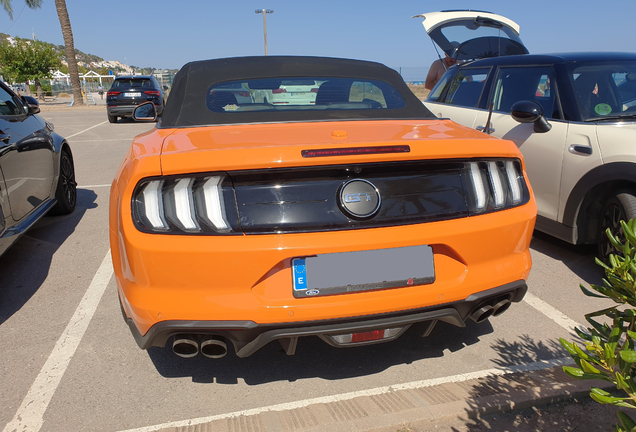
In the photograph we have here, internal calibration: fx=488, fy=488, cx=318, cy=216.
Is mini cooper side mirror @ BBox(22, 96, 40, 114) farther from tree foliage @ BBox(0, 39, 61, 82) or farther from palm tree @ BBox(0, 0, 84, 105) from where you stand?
tree foliage @ BBox(0, 39, 61, 82)

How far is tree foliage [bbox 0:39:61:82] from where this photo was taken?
4262 centimetres

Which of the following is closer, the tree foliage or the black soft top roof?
the black soft top roof

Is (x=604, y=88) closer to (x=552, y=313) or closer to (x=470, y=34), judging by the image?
(x=552, y=313)

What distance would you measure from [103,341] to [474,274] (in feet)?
6.88

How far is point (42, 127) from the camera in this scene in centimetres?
Answer: 485

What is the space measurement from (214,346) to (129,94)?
16800mm

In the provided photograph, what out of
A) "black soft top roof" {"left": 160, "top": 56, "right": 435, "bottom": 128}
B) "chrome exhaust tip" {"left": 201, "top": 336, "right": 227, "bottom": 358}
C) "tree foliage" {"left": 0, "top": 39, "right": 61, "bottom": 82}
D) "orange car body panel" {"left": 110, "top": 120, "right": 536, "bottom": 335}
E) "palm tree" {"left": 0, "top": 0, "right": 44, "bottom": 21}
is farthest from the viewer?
"tree foliage" {"left": 0, "top": 39, "right": 61, "bottom": 82}

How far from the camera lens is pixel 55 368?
8.43 feet

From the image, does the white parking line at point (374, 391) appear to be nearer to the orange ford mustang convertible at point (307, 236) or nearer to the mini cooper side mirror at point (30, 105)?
the orange ford mustang convertible at point (307, 236)

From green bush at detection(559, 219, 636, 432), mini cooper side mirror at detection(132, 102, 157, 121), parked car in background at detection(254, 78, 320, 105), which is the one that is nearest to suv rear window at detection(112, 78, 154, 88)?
mini cooper side mirror at detection(132, 102, 157, 121)

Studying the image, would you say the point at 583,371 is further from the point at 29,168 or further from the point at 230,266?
the point at 29,168

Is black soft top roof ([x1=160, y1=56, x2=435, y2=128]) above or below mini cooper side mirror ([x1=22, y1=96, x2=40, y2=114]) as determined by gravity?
above

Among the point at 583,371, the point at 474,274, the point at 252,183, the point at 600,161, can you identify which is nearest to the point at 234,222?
the point at 252,183

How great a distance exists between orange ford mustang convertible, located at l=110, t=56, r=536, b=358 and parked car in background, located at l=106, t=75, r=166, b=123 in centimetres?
1551
